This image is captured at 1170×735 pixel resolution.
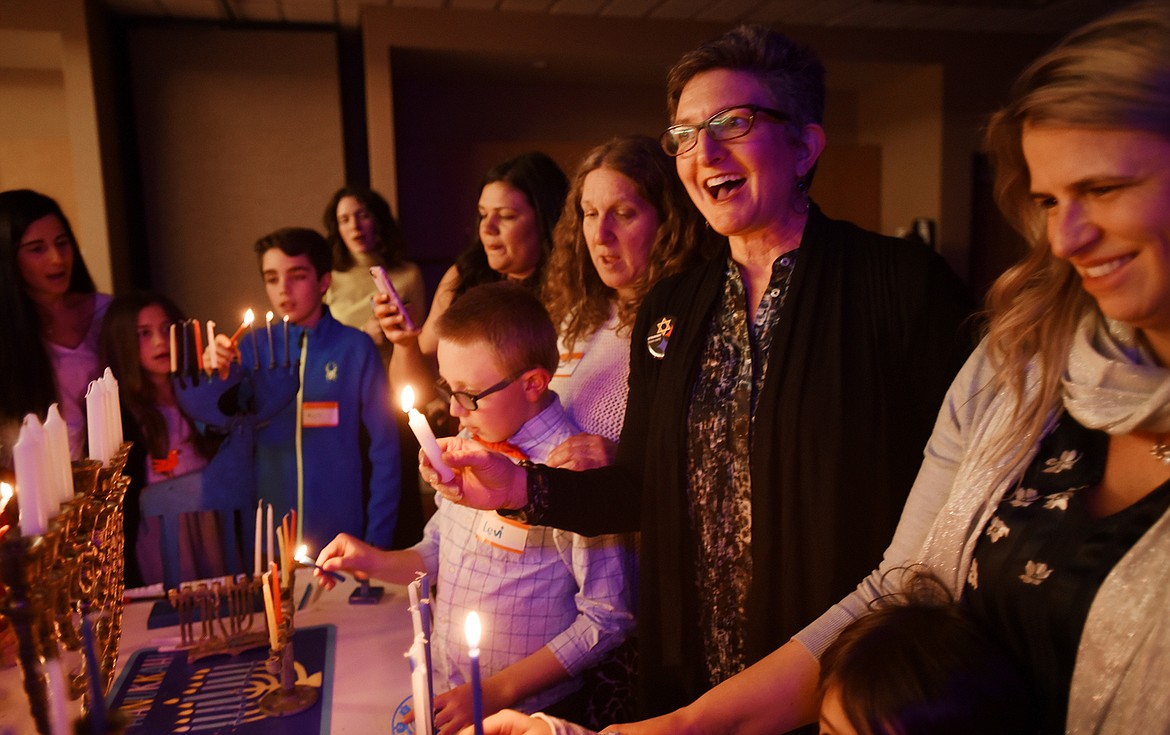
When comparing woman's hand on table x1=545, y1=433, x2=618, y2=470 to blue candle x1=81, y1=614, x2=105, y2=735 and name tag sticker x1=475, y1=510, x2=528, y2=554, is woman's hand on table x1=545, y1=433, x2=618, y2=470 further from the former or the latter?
blue candle x1=81, y1=614, x2=105, y2=735

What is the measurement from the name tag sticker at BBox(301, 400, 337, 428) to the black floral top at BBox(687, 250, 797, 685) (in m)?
1.77

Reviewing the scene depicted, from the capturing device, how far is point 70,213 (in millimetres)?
5566

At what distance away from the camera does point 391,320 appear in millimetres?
2369

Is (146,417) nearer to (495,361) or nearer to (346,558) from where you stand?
(346,558)

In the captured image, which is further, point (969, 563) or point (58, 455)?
point (969, 563)

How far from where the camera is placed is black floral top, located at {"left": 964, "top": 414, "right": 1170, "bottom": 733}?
824 millimetres

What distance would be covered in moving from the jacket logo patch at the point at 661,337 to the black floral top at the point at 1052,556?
2.37 feet

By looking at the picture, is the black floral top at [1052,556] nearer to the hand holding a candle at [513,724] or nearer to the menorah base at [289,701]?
the hand holding a candle at [513,724]

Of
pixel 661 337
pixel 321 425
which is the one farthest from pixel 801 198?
A: pixel 321 425

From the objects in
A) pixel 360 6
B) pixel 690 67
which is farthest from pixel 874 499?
pixel 360 6

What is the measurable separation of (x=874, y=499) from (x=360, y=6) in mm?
4976

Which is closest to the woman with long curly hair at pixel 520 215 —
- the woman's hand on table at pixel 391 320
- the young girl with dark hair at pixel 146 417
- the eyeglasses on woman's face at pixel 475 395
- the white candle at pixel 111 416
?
the woman's hand on table at pixel 391 320

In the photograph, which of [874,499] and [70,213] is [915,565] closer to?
[874,499]

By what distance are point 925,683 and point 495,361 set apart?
3.24ft
